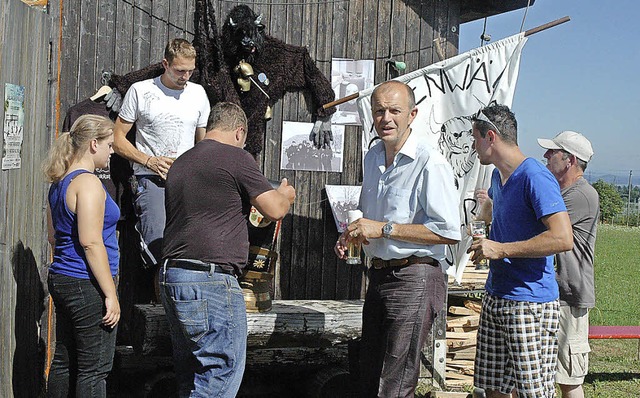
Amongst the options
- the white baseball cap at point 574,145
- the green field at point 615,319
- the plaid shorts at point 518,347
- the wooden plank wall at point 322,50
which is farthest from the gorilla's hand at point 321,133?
the green field at point 615,319

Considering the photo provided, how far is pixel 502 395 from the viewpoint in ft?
15.1

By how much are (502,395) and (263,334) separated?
1887mm

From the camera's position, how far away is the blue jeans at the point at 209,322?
4281 mm

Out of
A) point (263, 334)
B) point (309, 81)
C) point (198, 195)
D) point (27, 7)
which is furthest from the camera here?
point (309, 81)

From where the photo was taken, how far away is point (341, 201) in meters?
6.77

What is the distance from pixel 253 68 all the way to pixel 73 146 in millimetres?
2286

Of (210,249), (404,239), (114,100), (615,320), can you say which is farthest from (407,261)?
(615,320)

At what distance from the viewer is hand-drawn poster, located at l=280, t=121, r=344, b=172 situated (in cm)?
670

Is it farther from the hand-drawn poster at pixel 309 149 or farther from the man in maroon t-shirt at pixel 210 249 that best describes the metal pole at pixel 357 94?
the man in maroon t-shirt at pixel 210 249

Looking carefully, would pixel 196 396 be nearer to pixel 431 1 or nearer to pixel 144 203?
pixel 144 203

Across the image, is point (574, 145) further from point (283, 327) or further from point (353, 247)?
point (283, 327)

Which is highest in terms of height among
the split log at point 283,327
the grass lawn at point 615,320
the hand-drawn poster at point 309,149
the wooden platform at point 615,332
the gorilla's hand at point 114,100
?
the gorilla's hand at point 114,100

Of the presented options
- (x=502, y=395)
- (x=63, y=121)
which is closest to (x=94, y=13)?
(x=63, y=121)

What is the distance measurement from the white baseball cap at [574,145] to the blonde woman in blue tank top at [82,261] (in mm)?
2847
